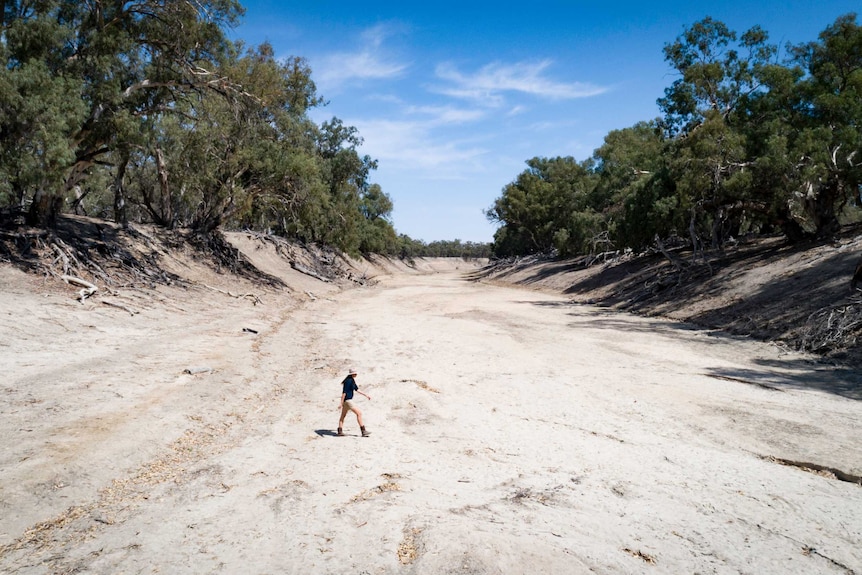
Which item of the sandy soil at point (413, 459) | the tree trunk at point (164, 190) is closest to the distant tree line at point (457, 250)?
the tree trunk at point (164, 190)

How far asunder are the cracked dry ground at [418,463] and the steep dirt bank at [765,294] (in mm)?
2197

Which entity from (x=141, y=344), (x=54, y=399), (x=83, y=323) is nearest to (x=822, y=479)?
(x=54, y=399)

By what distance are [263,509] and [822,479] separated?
243 inches

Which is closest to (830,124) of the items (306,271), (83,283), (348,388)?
(348,388)

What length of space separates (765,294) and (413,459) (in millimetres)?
16650

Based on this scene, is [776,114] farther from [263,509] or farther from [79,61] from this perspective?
[79,61]

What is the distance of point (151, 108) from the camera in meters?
19.4

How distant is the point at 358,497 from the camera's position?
4.89m

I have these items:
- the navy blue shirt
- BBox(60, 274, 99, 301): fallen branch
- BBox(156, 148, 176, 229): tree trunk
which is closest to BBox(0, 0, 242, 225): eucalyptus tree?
BBox(60, 274, 99, 301): fallen branch

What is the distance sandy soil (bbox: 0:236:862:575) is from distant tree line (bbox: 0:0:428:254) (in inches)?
234

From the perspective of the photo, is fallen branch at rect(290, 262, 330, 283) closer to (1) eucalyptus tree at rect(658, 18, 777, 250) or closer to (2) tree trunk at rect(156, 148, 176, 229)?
(2) tree trunk at rect(156, 148, 176, 229)

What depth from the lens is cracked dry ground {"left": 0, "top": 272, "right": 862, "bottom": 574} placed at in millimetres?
3984

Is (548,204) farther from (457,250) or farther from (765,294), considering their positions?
(457,250)

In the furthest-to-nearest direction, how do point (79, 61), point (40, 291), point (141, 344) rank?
1. point (79, 61)
2. point (40, 291)
3. point (141, 344)
